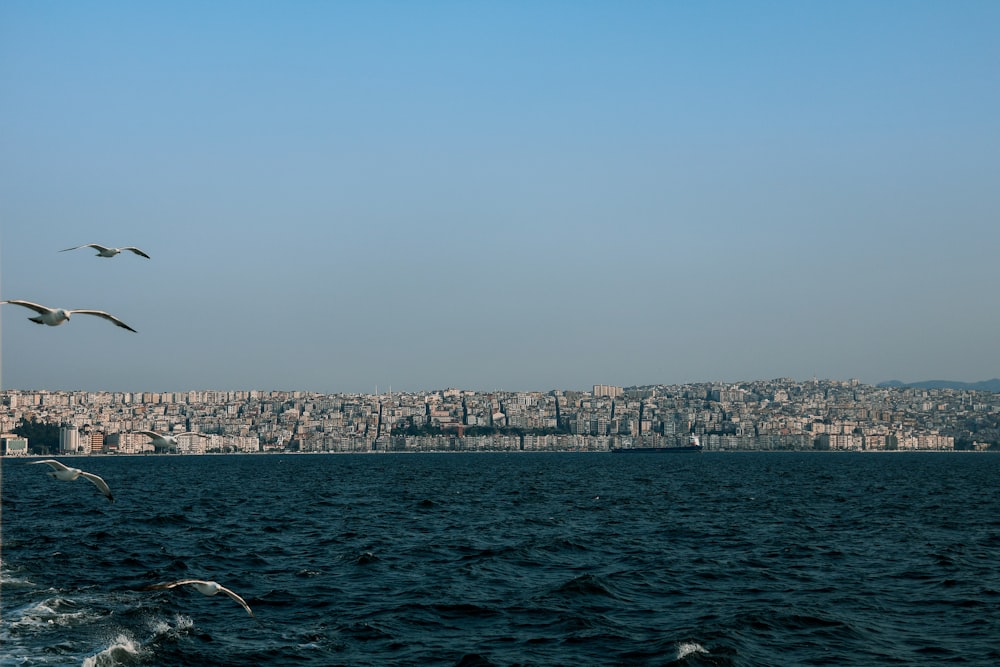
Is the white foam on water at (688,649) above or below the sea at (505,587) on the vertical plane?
above

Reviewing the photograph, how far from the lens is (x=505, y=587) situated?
30.3 metres

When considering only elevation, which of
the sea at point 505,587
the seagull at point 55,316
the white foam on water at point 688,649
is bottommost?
the sea at point 505,587

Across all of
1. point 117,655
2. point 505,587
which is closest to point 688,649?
point 505,587

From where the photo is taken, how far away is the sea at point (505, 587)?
22.0 meters

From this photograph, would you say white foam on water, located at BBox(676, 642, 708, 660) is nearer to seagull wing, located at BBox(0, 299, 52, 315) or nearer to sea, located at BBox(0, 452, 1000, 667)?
sea, located at BBox(0, 452, 1000, 667)

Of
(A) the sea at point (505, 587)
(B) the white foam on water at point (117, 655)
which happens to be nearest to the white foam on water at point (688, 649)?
(A) the sea at point (505, 587)

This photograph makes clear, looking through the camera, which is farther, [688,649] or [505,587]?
[505,587]

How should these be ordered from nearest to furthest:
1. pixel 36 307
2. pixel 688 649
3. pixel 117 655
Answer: pixel 36 307 < pixel 117 655 < pixel 688 649

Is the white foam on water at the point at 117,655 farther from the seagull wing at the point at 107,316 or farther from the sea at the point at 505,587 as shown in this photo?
the seagull wing at the point at 107,316

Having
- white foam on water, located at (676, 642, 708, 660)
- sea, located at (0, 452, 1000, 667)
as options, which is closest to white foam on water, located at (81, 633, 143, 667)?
sea, located at (0, 452, 1000, 667)

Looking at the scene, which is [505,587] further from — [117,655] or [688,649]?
[117,655]

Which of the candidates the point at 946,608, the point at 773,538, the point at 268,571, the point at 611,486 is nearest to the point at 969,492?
the point at 611,486

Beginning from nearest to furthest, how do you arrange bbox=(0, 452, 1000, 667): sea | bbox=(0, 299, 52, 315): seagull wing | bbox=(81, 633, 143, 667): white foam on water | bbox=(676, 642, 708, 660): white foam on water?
bbox=(0, 299, 52, 315): seagull wing
bbox=(81, 633, 143, 667): white foam on water
bbox=(676, 642, 708, 660): white foam on water
bbox=(0, 452, 1000, 667): sea

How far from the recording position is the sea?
2200 cm
